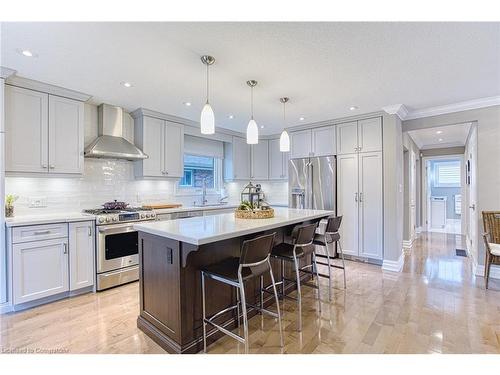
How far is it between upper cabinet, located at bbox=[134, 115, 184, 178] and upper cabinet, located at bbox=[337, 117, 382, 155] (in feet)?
8.99

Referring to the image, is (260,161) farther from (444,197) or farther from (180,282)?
(444,197)

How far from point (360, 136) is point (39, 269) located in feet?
15.1

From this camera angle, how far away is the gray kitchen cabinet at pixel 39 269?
2.56 metres

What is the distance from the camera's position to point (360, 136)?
4.18 m

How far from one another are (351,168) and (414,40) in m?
2.45

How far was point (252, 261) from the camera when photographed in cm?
186

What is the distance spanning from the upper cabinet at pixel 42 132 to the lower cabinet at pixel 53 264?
2.48ft

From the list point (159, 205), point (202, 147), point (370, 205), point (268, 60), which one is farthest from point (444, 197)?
point (159, 205)

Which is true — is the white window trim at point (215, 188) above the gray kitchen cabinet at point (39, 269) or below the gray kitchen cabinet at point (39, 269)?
above

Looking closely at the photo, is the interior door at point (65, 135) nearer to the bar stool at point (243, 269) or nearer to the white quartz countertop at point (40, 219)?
the white quartz countertop at point (40, 219)

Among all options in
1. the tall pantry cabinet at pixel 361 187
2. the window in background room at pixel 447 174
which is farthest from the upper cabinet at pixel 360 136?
the window in background room at pixel 447 174

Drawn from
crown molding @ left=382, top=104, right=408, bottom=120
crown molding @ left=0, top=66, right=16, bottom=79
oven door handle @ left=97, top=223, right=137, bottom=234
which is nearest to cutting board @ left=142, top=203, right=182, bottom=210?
oven door handle @ left=97, top=223, right=137, bottom=234
